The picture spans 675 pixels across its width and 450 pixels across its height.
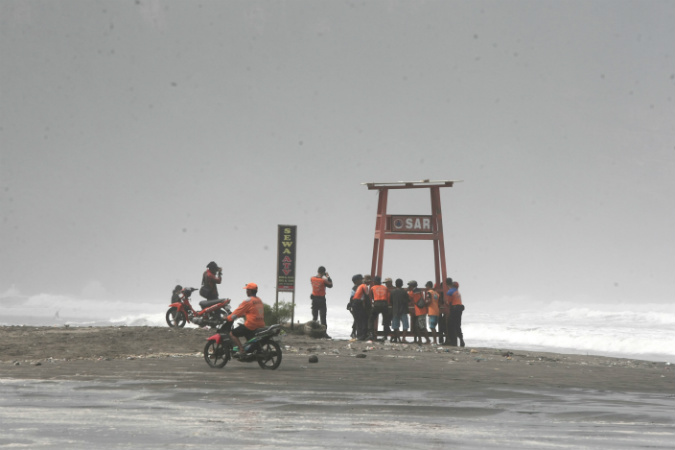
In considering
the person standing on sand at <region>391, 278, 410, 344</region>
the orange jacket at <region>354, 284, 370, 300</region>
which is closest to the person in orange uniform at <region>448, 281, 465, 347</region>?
the person standing on sand at <region>391, 278, 410, 344</region>

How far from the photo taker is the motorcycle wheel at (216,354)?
16672 mm

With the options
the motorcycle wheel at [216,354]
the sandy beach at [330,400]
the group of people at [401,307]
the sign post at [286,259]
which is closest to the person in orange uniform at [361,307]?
the group of people at [401,307]

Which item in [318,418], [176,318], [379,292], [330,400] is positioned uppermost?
[379,292]

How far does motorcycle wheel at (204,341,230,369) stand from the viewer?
16.7 m

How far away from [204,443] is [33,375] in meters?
8.43

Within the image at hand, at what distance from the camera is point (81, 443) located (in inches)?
304

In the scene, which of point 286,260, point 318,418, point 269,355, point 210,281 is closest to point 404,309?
A: point 286,260

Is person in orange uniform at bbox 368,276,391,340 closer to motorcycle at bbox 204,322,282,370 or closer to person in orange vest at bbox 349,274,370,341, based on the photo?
person in orange vest at bbox 349,274,370,341

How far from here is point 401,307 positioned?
83.3ft

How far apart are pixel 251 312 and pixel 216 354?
1059 mm

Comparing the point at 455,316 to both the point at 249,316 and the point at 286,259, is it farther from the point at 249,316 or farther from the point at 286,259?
the point at 249,316

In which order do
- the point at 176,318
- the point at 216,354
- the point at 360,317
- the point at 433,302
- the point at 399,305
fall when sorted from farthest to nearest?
the point at 176,318
the point at 360,317
the point at 399,305
the point at 433,302
the point at 216,354

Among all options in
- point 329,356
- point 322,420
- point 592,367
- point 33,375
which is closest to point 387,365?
point 329,356

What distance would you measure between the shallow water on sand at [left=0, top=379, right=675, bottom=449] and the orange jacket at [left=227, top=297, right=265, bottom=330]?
292 centimetres
